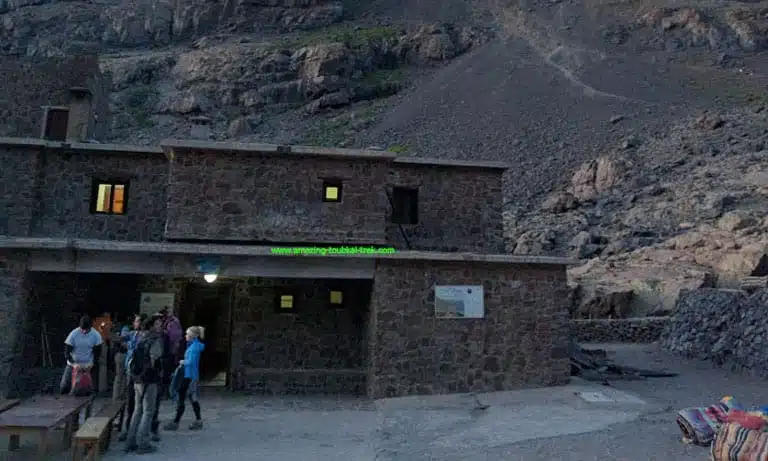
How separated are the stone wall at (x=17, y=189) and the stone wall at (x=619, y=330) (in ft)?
60.4

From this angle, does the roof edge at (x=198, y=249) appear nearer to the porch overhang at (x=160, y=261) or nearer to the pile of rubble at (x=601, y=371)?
the porch overhang at (x=160, y=261)

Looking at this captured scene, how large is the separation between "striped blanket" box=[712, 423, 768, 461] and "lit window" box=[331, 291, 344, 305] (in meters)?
8.58

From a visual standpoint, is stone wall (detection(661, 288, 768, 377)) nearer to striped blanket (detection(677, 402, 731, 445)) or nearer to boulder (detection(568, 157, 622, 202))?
striped blanket (detection(677, 402, 731, 445))

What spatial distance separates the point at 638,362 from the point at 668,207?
→ 769 inches

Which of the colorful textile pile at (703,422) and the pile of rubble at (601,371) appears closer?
the colorful textile pile at (703,422)

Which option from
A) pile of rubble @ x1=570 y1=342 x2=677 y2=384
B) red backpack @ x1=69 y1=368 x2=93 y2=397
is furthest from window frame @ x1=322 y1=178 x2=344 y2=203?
pile of rubble @ x1=570 y1=342 x2=677 y2=384

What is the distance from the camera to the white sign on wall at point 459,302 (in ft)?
41.0

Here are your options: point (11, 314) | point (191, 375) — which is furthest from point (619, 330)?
point (11, 314)

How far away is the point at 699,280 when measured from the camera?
2497 centimetres

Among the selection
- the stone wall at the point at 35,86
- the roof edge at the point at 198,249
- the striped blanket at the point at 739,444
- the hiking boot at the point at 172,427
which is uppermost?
the stone wall at the point at 35,86

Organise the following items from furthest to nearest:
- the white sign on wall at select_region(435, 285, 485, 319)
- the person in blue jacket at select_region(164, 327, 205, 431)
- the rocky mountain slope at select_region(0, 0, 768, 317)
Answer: the rocky mountain slope at select_region(0, 0, 768, 317) < the white sign on wall at select_region(435, 285, 485, 319) < the person in blue jacket at select_region(164, 327, 205, 431)

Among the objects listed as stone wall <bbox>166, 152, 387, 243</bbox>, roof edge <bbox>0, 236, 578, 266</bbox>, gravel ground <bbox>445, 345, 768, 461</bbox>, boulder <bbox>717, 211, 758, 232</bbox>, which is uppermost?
boulder <bbox>717, 211, 758, 232</bbox>

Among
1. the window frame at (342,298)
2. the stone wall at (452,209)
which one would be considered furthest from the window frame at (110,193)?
the stone wall at (452,209)

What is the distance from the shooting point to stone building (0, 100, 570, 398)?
12.1m
